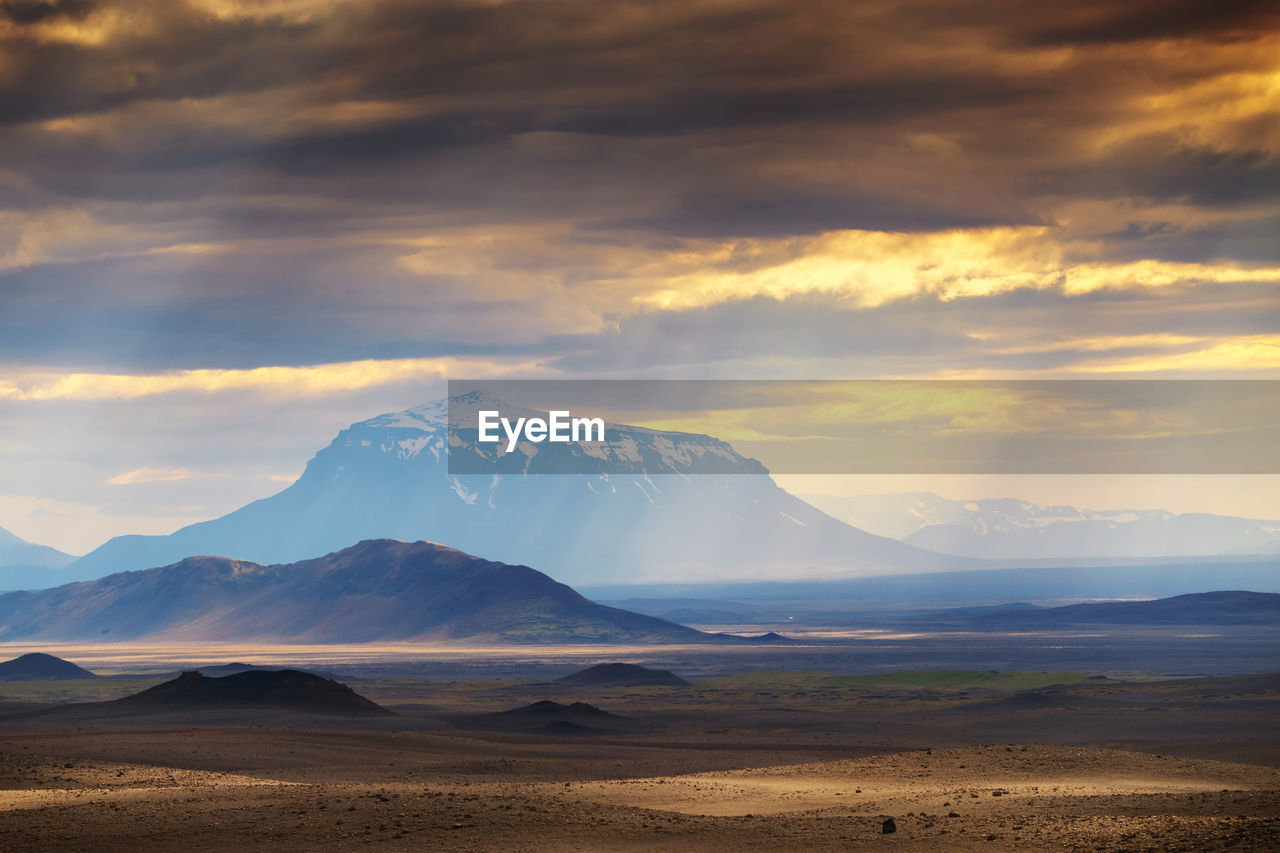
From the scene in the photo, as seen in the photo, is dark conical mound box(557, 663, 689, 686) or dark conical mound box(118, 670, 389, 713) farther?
dark conical mound box(557, 663, 689, 686)

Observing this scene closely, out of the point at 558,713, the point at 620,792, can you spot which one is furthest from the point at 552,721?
the point at 620,792

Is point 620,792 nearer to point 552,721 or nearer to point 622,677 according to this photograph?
point 552,721

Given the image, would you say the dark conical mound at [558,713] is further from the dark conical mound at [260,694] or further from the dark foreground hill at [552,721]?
the dark conical mound at [260,694]

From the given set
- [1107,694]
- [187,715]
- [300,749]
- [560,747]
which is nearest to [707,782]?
[300,749]

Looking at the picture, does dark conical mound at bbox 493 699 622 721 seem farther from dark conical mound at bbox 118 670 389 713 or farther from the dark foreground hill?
dark conical mound at bbox 118 670 389 713

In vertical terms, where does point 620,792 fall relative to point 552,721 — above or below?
above

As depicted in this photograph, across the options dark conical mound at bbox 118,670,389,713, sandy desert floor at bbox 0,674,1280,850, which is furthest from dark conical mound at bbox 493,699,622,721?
sandy desert floor at bbox 0,674,1280,850
